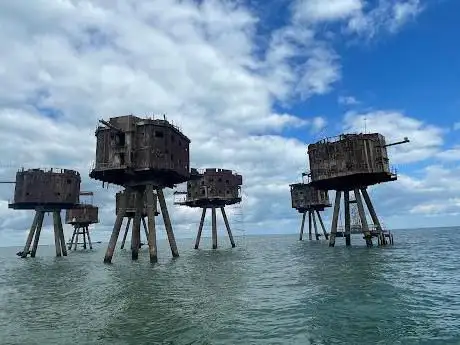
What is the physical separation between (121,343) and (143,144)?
25.5 m

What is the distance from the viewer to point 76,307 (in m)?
15.3

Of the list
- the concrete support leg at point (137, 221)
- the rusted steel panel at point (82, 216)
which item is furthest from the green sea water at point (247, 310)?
the rusted steel panel at point (82, 216)

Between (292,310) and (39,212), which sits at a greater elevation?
(39,212)

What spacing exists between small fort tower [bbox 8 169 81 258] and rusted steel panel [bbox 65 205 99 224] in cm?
2375

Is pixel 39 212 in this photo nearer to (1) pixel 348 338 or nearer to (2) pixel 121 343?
(2) pixel 121 343

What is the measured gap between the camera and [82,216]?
75750mm

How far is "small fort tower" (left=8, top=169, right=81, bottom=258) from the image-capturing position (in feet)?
156

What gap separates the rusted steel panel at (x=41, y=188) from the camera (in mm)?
47594

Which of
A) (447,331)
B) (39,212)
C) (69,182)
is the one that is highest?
(69,182)

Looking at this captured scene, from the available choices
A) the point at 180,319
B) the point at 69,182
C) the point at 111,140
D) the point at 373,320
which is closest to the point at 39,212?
the point at 69,182

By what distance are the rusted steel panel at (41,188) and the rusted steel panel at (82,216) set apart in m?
26.2

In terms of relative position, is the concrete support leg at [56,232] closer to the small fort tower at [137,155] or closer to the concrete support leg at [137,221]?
the concrete support leg at [137,221]

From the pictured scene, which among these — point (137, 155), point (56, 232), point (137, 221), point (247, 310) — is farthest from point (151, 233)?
point (56, 232)

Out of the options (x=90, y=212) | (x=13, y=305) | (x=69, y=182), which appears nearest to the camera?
(x=13, y=305)
